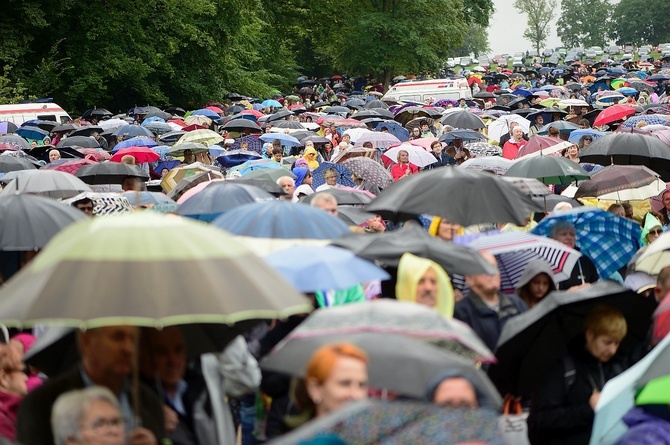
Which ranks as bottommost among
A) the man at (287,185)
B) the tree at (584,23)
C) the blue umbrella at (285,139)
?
the tree at (584,23)

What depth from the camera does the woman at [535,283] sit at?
7422 mm

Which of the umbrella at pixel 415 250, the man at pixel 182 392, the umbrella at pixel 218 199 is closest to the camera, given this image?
the man at pixel 182 392

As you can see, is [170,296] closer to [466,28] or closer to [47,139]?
[47,139]

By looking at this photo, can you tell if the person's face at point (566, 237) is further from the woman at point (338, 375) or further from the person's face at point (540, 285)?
the woman at point (338, 375)

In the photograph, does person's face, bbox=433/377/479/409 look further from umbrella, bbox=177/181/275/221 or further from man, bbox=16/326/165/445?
umbrella, bbox=177/181/275/221

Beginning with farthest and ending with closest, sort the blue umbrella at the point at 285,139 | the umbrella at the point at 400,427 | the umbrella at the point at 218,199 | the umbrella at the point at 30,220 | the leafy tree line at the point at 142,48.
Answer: the leafy tree line at the point at 142,48 < the blue umbrella at the point at 285,139 < the umbrella at the point at 218,199 < the umbrella at the point at 30,220 < the umbrella at the point at 400,427

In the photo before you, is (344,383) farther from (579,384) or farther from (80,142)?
(80,142)

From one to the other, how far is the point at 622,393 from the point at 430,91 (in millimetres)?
31539

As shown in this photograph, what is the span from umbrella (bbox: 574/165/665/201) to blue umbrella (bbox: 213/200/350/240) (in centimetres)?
455

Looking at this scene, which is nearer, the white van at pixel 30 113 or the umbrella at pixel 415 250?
the umbrella at pixel 415 250

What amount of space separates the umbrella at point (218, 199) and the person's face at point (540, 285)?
280cm

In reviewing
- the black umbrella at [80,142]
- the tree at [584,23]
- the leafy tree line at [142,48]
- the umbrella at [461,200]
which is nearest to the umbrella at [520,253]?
the umbrella at [461,200]

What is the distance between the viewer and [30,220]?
26.1 feet

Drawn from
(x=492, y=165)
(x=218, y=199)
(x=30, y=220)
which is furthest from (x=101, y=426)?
(x=492, y=165)
